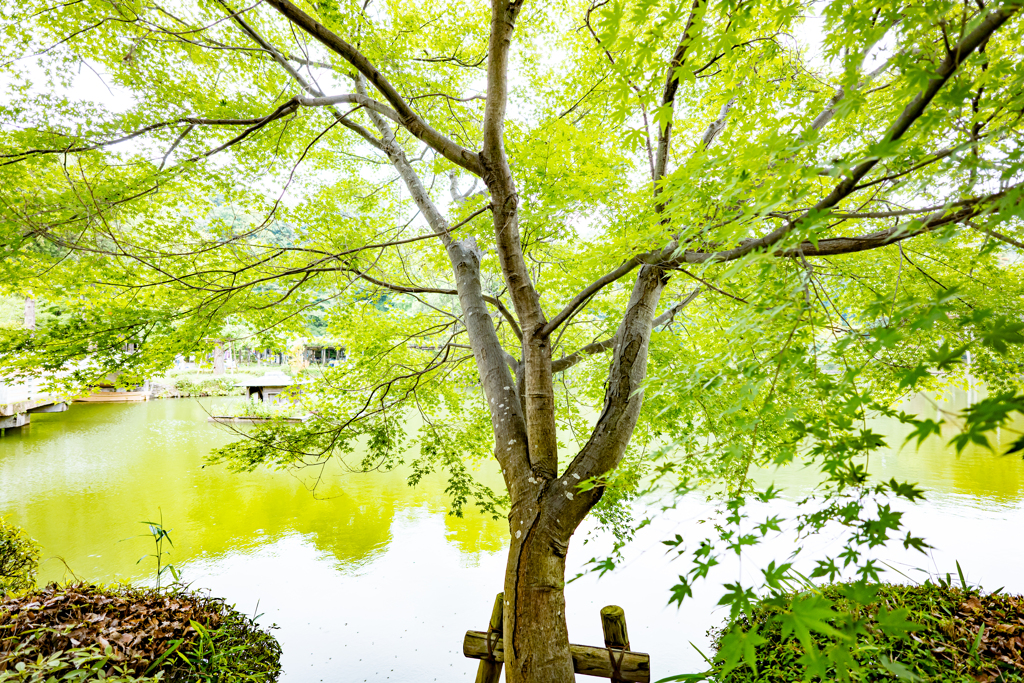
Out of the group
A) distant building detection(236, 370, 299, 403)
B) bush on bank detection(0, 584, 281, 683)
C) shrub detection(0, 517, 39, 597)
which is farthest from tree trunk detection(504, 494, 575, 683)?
distant building detection(236, 370, 299, 403)

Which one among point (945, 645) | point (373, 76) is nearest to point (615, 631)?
point (945, 645)

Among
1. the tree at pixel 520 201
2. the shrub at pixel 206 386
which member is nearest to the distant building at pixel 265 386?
the shrub at pixel 206 386

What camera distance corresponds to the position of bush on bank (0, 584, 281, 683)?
97.8 inches

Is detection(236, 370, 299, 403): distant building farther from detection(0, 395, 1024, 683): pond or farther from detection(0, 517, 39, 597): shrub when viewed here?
detection(0, 517, 39, 597): shrub

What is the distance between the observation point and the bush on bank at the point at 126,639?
2.48 meters

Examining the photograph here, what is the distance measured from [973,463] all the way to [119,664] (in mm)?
13189

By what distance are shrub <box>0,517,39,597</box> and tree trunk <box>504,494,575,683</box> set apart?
12.9 ft

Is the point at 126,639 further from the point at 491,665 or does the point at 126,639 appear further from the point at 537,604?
the point at 537,604

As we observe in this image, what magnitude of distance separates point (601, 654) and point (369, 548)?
431cm

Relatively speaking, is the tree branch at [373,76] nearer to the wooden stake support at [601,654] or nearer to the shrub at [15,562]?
the wooden stake support at [601,654]

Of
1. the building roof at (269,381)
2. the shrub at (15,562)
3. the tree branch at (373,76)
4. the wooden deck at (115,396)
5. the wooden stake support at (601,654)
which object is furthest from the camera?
the wooden deck at (115,396)

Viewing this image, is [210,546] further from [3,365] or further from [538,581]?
[538,581]

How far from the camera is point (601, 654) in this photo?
9.98ft

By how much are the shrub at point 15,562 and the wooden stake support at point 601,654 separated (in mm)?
3607
